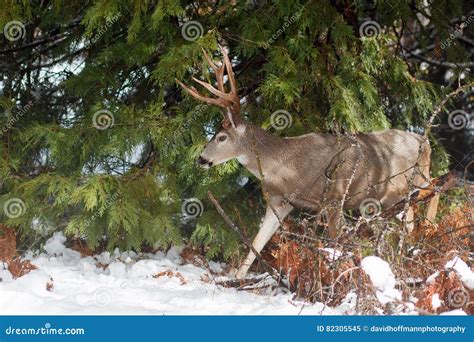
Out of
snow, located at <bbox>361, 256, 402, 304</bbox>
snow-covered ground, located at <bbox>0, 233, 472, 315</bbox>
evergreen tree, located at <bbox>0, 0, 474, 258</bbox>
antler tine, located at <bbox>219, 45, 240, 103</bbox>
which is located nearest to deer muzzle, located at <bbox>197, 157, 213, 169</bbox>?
evergreen tree, located at <bbox>0, 0, 474, 258</bbox>

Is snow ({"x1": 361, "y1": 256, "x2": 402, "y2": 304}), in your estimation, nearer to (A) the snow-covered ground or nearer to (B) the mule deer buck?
(A) the snow-covered ground

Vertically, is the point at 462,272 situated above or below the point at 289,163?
below

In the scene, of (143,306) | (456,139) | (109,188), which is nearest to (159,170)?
(109,188)

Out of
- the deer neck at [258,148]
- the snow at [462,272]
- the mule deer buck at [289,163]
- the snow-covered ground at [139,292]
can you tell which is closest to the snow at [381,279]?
the snow-covered ground at [139,292]

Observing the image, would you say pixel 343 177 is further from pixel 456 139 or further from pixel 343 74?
pixel 456 139

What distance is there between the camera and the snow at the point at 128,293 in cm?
546

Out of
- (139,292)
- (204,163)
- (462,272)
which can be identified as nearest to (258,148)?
(204,163)

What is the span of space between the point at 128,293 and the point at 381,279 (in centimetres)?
218

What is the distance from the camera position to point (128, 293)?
618cm

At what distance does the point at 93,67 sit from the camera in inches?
312

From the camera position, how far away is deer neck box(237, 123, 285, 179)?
7.08m

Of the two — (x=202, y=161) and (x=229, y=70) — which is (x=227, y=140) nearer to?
(x=202, y=161)

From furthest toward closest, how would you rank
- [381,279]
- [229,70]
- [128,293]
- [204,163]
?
[204,163] < [229,70] < [128,293] < [381,279]

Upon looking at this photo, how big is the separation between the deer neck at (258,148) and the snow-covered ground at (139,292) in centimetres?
107
